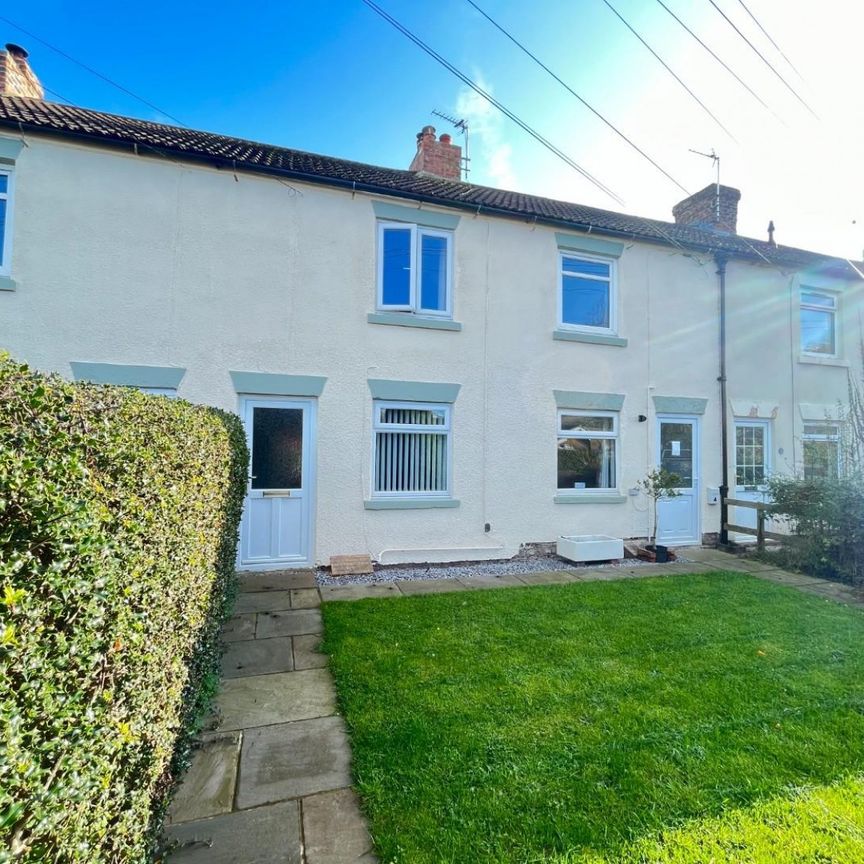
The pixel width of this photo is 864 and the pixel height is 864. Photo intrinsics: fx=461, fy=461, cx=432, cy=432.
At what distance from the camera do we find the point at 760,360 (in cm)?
980

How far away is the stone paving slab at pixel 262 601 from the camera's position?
5.34 m

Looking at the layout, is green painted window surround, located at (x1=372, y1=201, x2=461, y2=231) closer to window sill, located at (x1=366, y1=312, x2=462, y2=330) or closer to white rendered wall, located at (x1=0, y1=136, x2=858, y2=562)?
white rendered wall, located at (x1=0, y1=136, x2=858, y2=562)

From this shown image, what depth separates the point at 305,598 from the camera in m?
5.75

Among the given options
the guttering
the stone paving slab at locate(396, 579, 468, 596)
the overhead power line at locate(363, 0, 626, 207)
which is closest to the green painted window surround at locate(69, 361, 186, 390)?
the guttering

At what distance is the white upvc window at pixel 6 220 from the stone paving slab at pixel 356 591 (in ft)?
19.7

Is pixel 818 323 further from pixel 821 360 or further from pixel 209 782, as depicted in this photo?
pixel 209 782

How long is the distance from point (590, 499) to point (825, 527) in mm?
3590

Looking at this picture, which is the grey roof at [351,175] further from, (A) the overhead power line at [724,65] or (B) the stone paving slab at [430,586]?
(B) the stone paving slab at [430,586]

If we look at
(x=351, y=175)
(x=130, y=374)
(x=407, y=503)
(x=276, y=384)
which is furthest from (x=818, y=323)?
(x=130, y=374)

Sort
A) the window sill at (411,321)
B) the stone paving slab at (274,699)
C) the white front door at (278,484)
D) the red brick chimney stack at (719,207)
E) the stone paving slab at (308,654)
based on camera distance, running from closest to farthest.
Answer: the stone paving slab at (274,699) → the stone paving slab at (308,654) → the white front door at (278,484) → the window sill at (411,321) → the red brick chimney stack at (719,207)

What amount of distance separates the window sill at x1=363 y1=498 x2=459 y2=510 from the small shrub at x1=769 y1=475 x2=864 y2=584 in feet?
18.6

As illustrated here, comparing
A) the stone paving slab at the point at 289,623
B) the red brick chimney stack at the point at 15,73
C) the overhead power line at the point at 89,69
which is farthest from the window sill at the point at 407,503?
the red brick chimney stack at the point at 15,73

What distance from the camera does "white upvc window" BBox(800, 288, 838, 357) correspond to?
10484 mm

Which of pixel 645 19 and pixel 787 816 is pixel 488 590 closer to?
pixel 787 816
